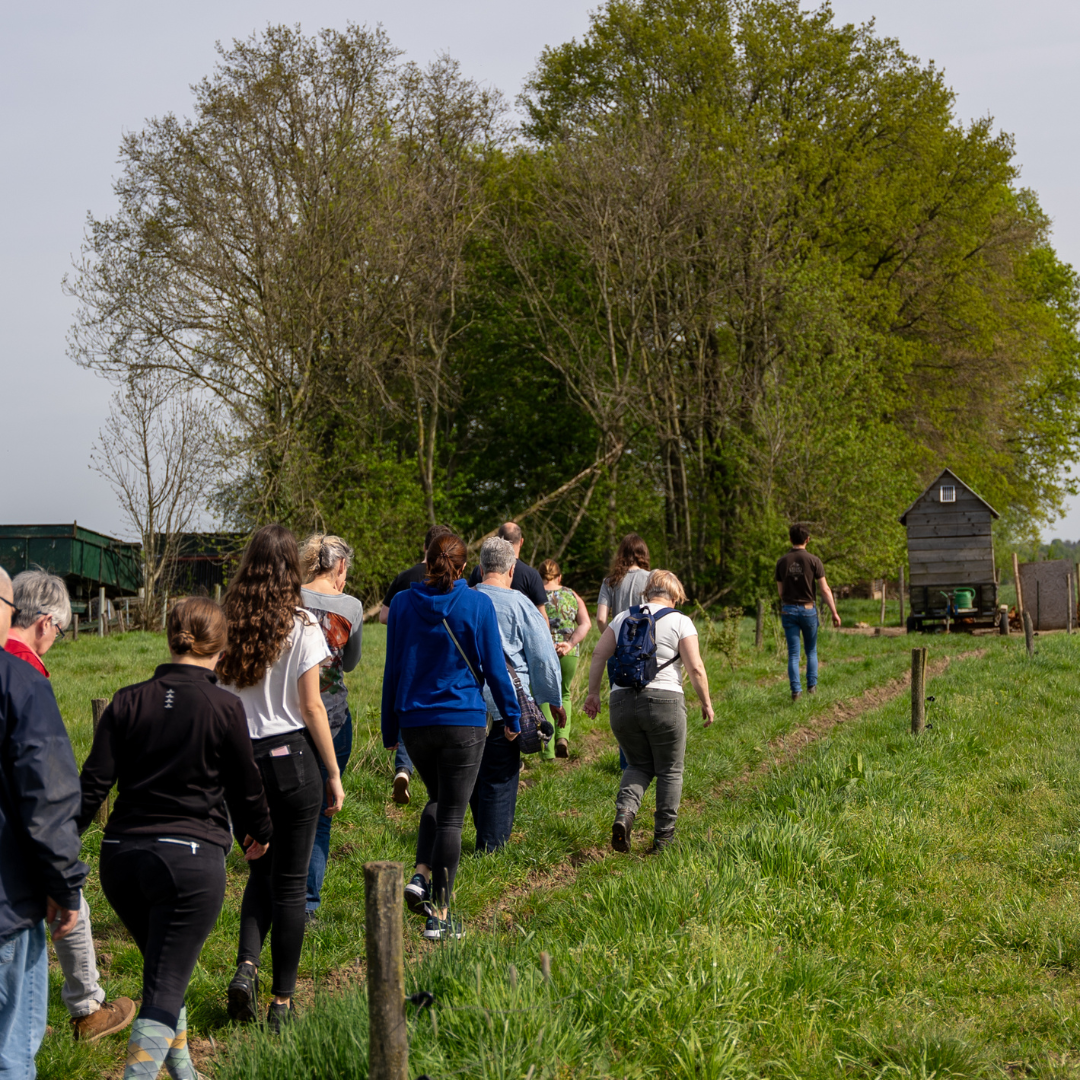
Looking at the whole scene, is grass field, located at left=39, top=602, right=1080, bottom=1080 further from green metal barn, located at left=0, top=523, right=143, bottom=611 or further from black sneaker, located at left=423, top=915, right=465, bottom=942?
green metal barn, located at left=0, top=523, right=143, bottom=611

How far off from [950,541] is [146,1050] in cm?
2225

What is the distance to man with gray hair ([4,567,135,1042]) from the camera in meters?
3.87

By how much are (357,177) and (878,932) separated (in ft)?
70.3

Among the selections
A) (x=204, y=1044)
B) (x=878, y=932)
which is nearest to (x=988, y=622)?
(x=878, y=932)

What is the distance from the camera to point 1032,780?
757 cm

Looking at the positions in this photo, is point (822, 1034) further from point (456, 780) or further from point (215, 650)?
point (215, 650)

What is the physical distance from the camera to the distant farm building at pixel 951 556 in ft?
72.8

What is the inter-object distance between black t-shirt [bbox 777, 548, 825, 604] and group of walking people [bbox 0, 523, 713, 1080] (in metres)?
5.81

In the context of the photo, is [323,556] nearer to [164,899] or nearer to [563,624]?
[164,899]

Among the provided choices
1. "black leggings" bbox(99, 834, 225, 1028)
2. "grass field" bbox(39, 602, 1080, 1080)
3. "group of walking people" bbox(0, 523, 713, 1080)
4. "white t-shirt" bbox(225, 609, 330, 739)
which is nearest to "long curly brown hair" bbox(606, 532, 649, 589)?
"group of walking people" bbox(0, 523, 713, 1080)

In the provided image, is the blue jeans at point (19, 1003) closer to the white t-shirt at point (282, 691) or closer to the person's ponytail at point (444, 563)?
the white t-shirt at point (282, 691)

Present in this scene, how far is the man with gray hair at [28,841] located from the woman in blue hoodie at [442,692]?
224cm

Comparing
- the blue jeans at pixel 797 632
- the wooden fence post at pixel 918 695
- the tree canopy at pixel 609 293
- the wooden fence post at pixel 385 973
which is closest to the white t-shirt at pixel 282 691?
the wooden fence post at pixel 385 973

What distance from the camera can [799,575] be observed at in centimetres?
1188
